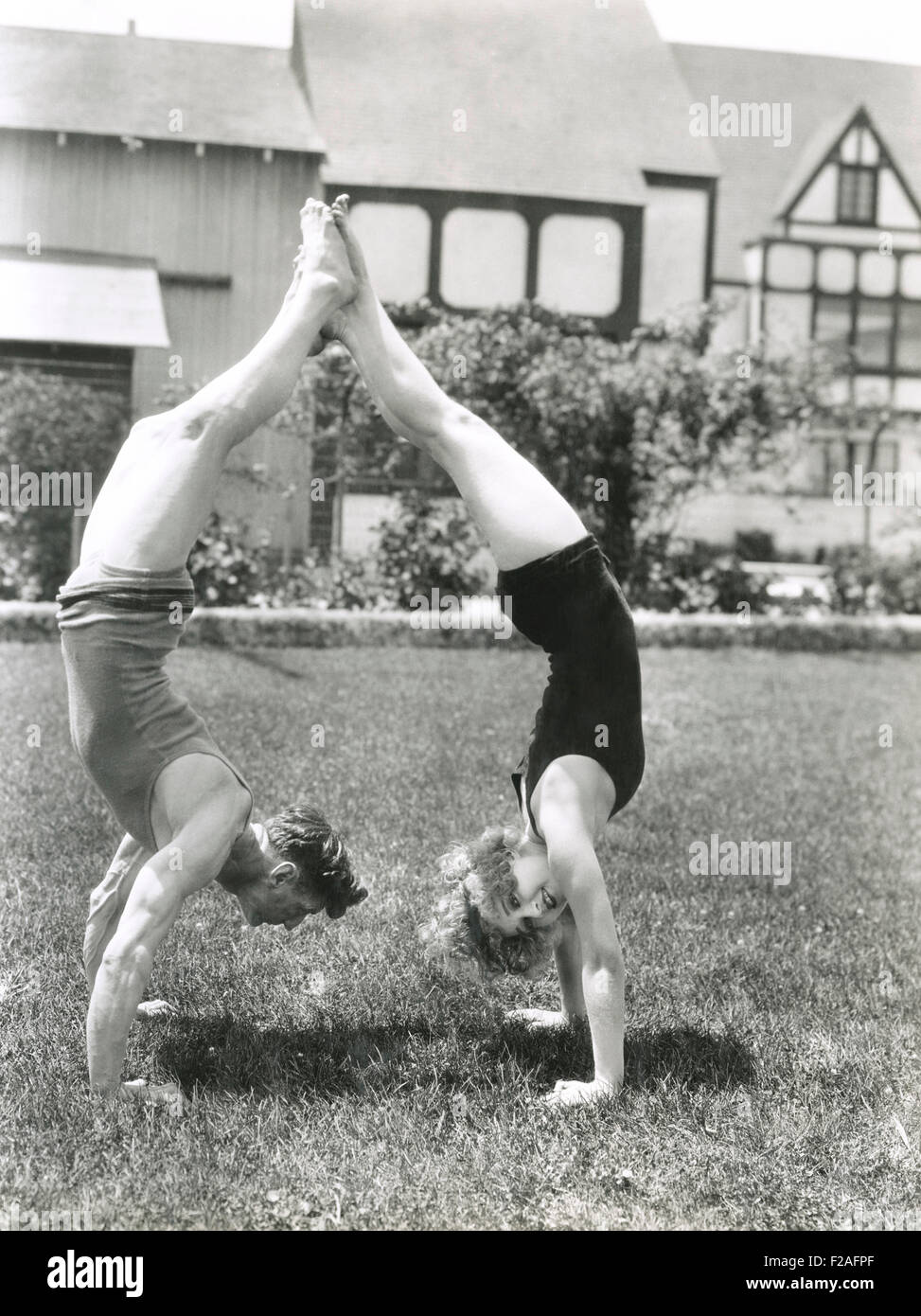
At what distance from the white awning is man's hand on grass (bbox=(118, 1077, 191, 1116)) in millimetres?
3933

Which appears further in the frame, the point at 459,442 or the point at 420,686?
the point at 420,686

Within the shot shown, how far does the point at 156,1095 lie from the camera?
2848 millimetres

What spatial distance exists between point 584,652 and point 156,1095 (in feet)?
4.46

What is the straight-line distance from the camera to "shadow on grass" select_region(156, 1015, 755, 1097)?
10.0ft

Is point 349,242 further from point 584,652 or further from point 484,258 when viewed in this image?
point 484,258

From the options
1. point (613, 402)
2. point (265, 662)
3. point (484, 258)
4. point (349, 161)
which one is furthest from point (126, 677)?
point (613, 402)

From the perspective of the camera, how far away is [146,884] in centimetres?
A: 279

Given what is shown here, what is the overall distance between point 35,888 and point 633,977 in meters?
1.83

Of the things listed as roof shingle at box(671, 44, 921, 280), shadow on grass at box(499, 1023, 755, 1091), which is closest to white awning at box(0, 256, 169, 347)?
roof shingle at box(671, 44, 921, 280)

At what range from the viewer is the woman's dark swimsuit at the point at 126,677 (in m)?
2.70

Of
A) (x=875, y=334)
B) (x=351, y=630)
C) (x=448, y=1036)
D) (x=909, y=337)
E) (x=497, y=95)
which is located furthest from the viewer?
(x=909, y=337)

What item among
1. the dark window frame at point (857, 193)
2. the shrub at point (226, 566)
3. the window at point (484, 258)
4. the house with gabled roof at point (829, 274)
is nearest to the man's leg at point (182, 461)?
the window at point (484, 258)
